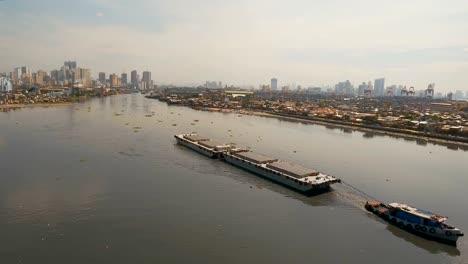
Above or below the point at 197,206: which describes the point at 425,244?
below

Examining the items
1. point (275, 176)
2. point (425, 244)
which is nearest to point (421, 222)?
point (425, 244)

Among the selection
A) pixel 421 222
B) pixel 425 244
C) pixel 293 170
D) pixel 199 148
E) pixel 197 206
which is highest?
pixel 293 170

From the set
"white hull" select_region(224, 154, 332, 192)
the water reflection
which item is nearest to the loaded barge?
"white hull" select_region(224, 154, 332, 192)

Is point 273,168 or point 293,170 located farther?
point 273,168

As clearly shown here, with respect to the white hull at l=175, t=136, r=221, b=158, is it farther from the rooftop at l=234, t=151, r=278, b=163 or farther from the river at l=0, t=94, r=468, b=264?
the rooftop at l=234, t=151, r=278, b=163

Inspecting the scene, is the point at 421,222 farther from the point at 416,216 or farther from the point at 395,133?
the point at 395,133

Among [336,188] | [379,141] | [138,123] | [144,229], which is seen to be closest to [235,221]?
[144,229]

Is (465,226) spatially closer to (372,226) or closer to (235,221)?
(372,226)
